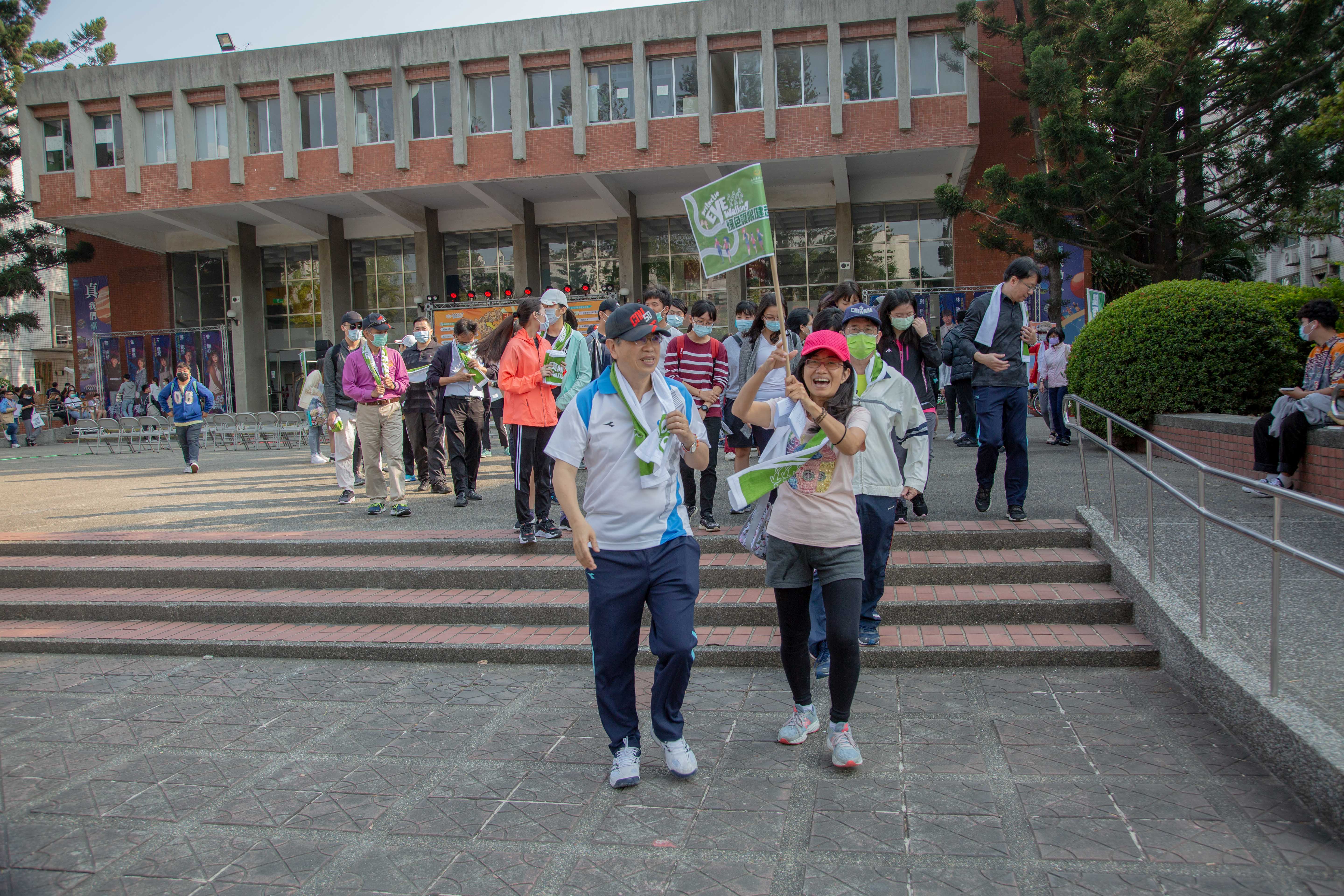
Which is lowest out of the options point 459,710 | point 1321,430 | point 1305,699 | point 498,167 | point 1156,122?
point 459,710

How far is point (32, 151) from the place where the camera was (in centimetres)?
3088

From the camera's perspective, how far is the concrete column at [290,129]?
28797mm

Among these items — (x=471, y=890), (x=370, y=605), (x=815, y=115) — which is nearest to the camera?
(x=471, y=890)

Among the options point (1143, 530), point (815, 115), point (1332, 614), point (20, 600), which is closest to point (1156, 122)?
point (815, 115)

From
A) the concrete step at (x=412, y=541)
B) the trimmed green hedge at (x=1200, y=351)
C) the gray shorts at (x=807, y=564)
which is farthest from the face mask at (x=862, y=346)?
the trimmed green hedge at (x=1200, y=351)

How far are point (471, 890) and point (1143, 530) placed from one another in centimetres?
473

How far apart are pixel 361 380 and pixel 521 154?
2065 centimetres

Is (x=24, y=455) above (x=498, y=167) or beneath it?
beneath

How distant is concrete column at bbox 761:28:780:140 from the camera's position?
25641 millimetres

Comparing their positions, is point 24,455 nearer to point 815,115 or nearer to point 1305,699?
point 815,115

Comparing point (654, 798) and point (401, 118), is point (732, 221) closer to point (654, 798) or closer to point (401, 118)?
point (654, 798)

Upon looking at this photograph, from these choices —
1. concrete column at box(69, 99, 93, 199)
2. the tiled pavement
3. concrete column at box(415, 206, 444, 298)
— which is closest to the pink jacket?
the tiled pavement

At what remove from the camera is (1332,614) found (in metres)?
3.43

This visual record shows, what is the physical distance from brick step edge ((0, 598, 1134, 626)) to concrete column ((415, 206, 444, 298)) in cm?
2512
